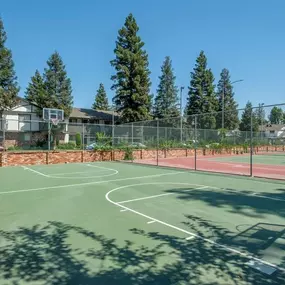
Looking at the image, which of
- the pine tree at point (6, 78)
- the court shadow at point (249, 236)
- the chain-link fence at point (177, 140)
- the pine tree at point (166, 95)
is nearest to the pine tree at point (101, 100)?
the pine tree at point (166, 95)

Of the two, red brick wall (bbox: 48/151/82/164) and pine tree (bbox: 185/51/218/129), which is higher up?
pine tree (bbox: 185/51/218/129)

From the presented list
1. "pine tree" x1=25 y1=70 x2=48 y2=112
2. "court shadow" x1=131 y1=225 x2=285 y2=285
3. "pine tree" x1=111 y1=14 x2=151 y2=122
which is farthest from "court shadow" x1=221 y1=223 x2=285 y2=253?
"pine tree" x1=25 y1=70 x2=48 y2=112

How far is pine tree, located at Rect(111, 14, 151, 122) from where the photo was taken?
95.1 feet

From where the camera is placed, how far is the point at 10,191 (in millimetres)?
7289

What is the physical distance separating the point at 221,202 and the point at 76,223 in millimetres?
3361

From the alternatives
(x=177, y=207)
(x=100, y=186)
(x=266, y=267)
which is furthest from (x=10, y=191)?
(x=266, y=267)

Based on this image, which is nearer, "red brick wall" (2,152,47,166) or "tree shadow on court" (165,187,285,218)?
"tree shadow on court" (165,187,285,218)

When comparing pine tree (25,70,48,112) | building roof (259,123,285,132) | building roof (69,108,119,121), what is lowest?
building roof (259,123,285,132)

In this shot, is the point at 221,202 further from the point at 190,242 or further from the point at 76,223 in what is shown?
the point at 76,223

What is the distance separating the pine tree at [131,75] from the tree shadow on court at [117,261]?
25767mm

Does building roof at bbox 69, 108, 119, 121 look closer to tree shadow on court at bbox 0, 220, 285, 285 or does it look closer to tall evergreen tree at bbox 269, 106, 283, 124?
tall evergreen tree at bbox 269, 106, 283, 124

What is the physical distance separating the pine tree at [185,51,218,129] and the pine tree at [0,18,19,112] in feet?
74.3

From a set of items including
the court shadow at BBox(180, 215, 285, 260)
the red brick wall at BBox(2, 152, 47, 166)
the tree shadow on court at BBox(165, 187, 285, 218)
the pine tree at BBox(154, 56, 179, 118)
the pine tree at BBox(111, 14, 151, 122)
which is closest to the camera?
the court shadow at BBox(180, 215, 285, 260)

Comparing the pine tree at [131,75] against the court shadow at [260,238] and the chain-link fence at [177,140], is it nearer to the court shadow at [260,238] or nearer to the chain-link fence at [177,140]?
the chain-link fence at [177,140]
